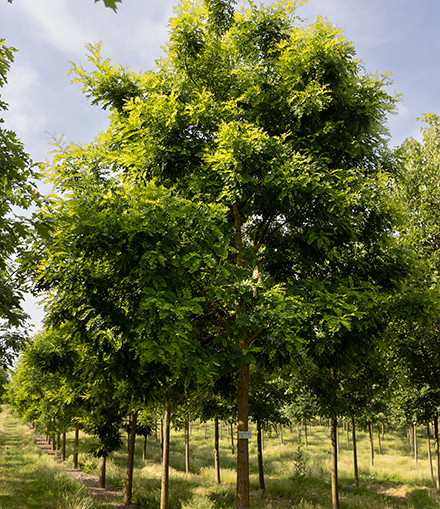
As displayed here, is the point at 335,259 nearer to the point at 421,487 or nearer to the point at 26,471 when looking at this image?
the point at 421,487

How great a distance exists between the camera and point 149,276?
266 inches

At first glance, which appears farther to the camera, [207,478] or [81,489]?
[207,478]

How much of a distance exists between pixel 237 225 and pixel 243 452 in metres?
5.53

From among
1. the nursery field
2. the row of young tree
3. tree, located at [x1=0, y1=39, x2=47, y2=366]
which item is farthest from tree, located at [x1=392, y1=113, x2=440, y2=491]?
tree, located at [x1=0, y1=39, x2=47, y2=366]

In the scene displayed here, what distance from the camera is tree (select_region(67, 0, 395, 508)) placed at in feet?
26.0

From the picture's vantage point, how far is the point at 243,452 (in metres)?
8.82

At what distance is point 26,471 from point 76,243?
1771 cm

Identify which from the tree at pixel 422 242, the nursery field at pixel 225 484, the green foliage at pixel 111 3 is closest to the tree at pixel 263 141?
the tree at pixel 422 242

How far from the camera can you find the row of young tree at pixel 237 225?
23.0 feet

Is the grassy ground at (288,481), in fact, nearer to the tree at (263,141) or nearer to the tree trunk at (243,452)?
the tree trunk at (243,452)

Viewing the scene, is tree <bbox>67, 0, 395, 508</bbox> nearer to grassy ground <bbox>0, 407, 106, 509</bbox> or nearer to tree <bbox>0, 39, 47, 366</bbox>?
tree <bbox>0, 39, 47, 366</bbox>

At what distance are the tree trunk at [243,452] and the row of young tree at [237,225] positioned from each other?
1.4 inches

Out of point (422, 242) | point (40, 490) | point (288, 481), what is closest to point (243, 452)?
point (422, 242)

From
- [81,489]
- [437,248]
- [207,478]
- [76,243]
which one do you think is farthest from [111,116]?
[207,478]
